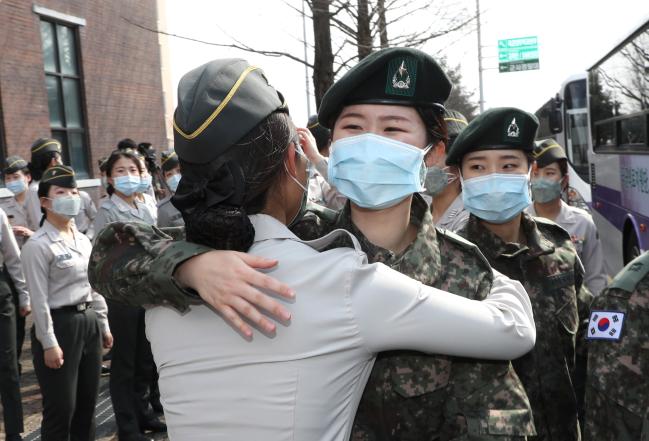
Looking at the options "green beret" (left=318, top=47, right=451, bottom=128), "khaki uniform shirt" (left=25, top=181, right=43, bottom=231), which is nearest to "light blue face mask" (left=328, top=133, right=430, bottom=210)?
"green beret" (left=318, top=47, right=451, bottom=128)

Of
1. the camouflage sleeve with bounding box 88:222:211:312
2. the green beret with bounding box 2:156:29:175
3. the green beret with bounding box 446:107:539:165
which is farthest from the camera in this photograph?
the green beret with bounding box 2:156:29:175

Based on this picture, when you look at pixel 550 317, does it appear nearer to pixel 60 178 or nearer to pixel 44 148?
pixel 60 178

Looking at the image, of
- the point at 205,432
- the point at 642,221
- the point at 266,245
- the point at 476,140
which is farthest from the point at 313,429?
the point at 642,221

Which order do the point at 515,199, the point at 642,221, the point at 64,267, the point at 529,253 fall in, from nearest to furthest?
the point at 529,253, the point at 515,199, the point at 64,267, the point at 642,221

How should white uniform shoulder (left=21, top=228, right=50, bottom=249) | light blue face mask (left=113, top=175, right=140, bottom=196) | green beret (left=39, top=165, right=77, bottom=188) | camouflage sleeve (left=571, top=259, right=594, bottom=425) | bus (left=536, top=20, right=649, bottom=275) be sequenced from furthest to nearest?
1. bus (left=536, top=20, right=649, bottom=275)
2. light blue face mask (left=113, top=175, right=140, bottom=196)
3. green beret (left=39, top=165, right=77, bottom=188)
4. white uniform shoulder (left=21, top=228, right=50, bottom=249)
5. camouflage sleeve (left=571, top=259, right=594, bottom=425)

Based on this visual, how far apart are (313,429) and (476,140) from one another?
1519 millimetres

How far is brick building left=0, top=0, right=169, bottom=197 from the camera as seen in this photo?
1173cm

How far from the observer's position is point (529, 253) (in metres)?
2.38

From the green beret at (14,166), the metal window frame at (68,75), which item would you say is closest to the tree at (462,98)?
the metal window frame at (68,75)

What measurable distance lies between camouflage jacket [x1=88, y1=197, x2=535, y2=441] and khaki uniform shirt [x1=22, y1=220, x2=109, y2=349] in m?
2.68

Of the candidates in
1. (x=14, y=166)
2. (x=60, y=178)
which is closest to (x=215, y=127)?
(x=60, y=178)

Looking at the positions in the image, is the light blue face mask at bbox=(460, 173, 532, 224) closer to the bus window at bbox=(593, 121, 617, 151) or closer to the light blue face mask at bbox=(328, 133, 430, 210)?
the light blue face mask at bbox=(328, 133, 430, 210)

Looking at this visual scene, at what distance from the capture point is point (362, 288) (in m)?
1.29

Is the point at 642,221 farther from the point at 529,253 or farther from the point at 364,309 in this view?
the point at 364,309
